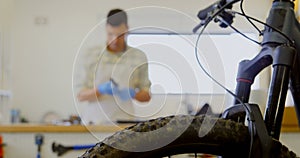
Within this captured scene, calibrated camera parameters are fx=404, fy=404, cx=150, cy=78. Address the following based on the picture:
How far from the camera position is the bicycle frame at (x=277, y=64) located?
759 mm

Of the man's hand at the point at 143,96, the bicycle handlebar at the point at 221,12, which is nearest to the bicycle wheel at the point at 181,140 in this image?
the bicycle handlebar at the point at 221,12

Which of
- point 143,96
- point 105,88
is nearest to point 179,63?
point 143,96

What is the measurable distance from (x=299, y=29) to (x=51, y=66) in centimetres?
418

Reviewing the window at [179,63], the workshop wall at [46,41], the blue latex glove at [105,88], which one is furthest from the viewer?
the workshop wall at [46,41]

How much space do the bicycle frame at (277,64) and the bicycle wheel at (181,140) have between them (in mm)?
76

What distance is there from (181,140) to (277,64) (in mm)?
242

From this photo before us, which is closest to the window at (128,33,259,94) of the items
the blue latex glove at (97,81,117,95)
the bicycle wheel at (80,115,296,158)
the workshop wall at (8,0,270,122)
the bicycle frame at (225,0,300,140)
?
the bicycle frame at (225,0,300,140)

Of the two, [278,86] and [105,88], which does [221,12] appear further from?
[105,88]

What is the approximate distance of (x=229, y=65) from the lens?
1.04m

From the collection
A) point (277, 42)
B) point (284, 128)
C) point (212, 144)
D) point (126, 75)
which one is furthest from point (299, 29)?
point (284, 128)

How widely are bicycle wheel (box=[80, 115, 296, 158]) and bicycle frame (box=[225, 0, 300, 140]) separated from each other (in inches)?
3.0

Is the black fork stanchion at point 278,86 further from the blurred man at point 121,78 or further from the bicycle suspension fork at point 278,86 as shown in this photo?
the blurred man at point 121,78

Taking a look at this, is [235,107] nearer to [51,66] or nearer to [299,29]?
[299,29]

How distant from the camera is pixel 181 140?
0.68 meters
